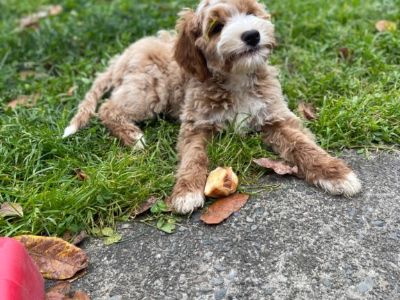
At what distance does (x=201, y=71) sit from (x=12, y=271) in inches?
80.1

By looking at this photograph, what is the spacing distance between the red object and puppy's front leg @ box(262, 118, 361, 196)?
1770mm

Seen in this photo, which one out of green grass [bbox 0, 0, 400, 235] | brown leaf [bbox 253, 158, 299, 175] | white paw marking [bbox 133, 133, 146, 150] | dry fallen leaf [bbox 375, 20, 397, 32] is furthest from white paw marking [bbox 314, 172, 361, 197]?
dry fallen leaf [bbox 375, 20, 397, 32]

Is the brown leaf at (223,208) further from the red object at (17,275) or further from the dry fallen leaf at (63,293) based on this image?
the red object at (17,275)

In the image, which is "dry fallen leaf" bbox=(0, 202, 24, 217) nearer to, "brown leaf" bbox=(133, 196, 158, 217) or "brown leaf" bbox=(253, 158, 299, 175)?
"brown leaf" bbox=(133, 196, 158, 217)

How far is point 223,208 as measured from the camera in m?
3.36

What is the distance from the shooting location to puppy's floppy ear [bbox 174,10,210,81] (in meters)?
3.95

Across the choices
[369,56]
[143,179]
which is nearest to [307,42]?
[369,56]

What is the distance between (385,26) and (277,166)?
99.7 inches

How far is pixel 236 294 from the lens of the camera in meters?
2.85

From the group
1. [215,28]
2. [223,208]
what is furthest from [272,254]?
[215,28]

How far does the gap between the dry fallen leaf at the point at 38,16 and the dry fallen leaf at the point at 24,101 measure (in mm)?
1650

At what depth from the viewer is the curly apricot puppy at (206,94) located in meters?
3.56

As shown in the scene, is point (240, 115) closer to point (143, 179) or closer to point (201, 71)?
point (201, 71)

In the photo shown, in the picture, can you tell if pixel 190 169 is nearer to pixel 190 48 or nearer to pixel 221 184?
pixel 221 184
